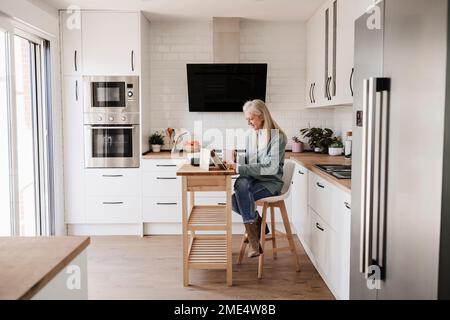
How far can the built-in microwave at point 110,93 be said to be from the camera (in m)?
4.73

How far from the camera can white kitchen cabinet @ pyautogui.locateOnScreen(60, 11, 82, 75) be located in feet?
15.3

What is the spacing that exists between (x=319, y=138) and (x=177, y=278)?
248 centimetres

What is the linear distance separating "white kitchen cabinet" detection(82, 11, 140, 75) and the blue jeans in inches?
82.8

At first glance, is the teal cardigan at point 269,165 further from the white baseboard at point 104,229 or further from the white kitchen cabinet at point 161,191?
the white baseboard at point 104,229

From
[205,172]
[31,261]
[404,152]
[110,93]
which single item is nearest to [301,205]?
[205,172]

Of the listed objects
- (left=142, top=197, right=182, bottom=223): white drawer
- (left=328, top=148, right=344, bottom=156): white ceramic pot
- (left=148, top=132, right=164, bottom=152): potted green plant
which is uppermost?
(left=148, top=132, right=164, bottom=152): potted green plant

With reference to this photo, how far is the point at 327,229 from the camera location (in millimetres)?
3191

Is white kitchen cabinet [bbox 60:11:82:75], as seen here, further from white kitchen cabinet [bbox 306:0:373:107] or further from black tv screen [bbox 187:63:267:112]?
white kitchen cabinet [bbox 306:0:373:107]

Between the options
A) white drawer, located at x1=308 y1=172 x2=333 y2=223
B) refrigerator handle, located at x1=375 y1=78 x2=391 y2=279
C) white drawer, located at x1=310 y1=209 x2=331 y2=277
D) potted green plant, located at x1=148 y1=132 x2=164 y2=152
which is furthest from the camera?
potted green plant, located at x1=148 y1=132 x2=164 y2=152

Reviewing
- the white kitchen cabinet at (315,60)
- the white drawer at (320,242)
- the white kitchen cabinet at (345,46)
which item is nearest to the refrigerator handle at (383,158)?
the white drawer at (320,242)

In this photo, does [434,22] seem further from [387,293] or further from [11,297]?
[11,297]

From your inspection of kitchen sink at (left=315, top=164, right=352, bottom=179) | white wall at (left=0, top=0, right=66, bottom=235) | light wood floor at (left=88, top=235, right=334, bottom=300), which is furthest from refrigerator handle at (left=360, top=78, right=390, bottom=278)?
white wall at (left=0, top=0, right=66, bottom=235)

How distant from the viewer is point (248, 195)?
3463 mm

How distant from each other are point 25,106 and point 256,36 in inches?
111
